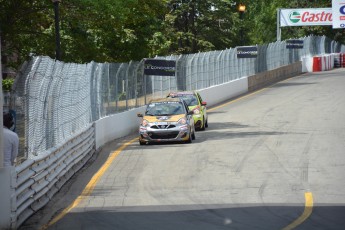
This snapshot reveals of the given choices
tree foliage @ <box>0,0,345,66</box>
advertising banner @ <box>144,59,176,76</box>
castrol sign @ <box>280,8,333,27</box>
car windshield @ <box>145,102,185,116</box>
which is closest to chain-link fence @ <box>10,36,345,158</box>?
advertising banner @ <box>144,59,176,76</box>

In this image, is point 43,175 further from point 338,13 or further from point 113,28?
point 338,13

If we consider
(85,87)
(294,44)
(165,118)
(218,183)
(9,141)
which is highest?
(294,44)

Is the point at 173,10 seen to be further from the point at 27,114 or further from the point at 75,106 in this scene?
the point at 27,114

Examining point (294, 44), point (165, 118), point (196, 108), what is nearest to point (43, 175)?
point (165, 118)

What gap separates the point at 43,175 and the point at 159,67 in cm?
2067

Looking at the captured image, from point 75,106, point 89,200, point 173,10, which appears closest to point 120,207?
point 89,200

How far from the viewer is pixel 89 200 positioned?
17141 mm

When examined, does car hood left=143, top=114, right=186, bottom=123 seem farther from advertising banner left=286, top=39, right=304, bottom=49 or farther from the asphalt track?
advertising banner left=286, top=39, right=304, bottom=49

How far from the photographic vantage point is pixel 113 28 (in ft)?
142

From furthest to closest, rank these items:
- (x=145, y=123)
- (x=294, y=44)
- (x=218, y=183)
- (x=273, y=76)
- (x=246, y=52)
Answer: (x=294, y=44), (x=273, y=76), (x=246, y=52), (x=145, y=123), (x=218, y=183)

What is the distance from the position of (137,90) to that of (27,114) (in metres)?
18.8

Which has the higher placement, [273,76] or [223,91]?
[273,76]

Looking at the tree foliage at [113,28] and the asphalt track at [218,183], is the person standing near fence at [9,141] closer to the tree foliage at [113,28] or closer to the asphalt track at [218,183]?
the asphalt track at [218,183]

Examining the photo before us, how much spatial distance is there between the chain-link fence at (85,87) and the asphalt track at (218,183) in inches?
47.0
